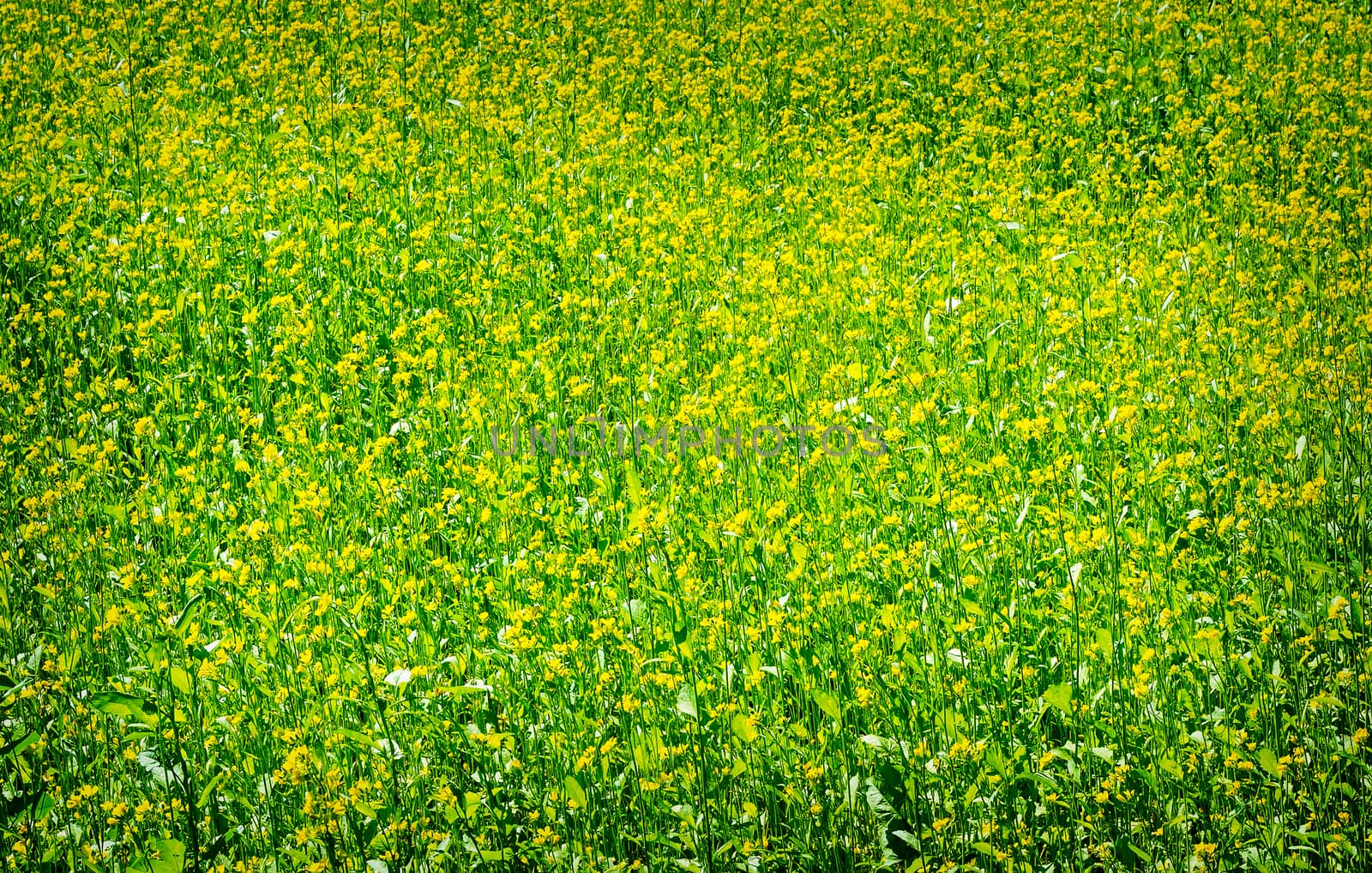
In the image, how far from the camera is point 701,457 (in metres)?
4.29

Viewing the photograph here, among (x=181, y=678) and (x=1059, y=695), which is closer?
(x=1059, y=695)

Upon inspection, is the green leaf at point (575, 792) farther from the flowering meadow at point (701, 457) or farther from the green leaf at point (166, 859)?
the green leaf at point (166, 859)

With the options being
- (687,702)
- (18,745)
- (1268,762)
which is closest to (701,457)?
(687,702)

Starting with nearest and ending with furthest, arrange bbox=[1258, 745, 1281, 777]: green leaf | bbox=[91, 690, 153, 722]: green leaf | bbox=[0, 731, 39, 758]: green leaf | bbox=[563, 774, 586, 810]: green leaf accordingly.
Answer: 1. bbox=[1258, 745, 1281, 777]: green leaf
2. bbox=[563, 774, 586, 810]: green leaf
3. bbox=[0, 731, 39, 758]: green leaf
4. bbox=[91, 690, 153, 722]: green leaf

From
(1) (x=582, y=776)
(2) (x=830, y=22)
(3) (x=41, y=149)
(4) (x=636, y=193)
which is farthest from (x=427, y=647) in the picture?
(2) (x=830, y=22)

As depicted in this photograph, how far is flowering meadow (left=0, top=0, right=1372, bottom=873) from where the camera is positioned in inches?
116

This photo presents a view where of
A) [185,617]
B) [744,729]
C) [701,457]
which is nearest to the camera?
[744,729]

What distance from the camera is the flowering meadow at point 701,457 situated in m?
2.95

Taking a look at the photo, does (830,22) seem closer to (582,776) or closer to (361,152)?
(361,152)

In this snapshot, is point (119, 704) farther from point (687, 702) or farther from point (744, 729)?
point (744, 729)

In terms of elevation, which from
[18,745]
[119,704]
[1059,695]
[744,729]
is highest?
[1059,695]

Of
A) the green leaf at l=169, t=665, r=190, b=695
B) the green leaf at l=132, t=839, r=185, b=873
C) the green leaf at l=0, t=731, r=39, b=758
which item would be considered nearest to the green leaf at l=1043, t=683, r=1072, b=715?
the green leaf at l=132, t=839, r=185, b=873

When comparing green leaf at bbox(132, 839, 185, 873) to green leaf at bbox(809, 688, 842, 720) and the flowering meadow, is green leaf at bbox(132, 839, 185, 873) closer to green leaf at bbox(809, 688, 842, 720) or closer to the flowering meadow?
the flowering meadow

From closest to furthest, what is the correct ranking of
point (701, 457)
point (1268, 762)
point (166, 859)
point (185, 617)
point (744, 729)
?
point (1268, 762) < point (166, 859) < point (744, 729) < point (185, 617) < point (701, 457)
